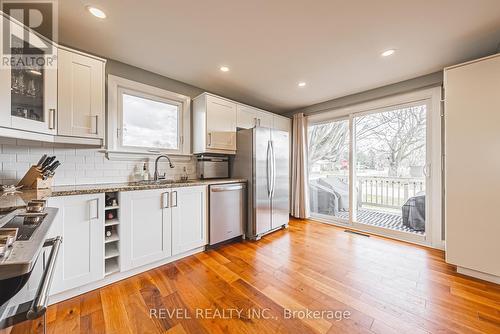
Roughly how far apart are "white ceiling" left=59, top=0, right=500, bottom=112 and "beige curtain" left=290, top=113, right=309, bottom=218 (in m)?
1.33

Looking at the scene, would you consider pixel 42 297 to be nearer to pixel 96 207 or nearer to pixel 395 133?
pixel 96 207

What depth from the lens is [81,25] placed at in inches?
67.8

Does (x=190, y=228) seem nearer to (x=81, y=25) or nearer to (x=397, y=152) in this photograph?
(x=81, y=25)

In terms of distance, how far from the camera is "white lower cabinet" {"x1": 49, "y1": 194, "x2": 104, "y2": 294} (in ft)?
5.04

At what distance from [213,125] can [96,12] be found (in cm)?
159

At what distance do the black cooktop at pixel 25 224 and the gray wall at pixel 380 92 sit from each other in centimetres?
396

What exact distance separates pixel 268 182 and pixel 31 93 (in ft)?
8.96

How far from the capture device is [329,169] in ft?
12.6

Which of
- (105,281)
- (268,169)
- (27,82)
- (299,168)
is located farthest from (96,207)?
(299,168)

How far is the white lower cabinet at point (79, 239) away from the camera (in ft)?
Result: 5.04

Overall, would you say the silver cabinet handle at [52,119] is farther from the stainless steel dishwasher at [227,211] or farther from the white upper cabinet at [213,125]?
the stainless steel dishwasher at [227,211]

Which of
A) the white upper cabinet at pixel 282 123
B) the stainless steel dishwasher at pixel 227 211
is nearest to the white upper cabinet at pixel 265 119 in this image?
the white upper cabinet at pixel 282 123

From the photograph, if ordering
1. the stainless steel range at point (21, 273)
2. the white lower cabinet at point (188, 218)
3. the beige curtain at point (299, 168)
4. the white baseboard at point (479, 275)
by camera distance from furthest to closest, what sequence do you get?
the beige curtain at point (299, 168) → the white lower cabinet at point (188, 218) → the white baseboard at point (479, 275) → the stainless steel range at point (21, 273)

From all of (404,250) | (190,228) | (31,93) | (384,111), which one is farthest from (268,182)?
(31,93)
